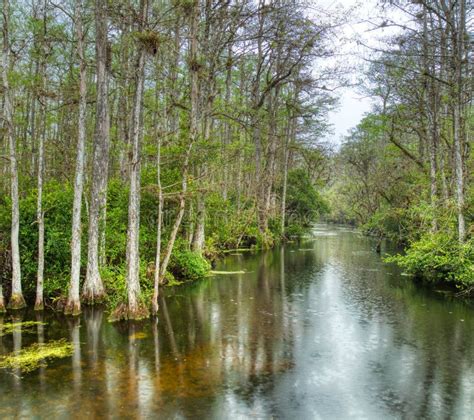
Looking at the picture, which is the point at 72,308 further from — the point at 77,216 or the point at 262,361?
the point at 262,361

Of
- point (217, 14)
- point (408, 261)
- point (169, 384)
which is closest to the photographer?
point (169, 384)

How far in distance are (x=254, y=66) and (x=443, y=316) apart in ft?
74.2

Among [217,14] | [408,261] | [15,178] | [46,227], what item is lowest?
[408,261]

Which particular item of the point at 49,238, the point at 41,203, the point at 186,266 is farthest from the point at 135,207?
the point at 186,266

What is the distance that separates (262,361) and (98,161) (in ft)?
25.0

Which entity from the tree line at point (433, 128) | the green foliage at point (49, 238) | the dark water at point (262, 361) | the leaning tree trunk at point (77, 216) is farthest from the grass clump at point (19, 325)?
the tree line at point (433, 128)

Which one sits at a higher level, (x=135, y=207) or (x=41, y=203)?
(x=41, y=203)

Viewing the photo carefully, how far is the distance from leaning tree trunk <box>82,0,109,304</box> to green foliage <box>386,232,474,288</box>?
1250 cm

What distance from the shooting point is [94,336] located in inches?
424

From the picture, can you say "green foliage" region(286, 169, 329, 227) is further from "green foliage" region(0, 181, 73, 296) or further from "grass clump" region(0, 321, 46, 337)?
"grass clump" region(0, 321, 46, 337)

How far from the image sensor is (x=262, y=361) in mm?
9312

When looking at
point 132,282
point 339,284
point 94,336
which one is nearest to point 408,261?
point 339,284

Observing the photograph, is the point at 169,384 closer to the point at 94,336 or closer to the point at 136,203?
the point at 94,336

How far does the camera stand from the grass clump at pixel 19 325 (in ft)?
35.4
